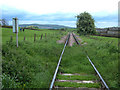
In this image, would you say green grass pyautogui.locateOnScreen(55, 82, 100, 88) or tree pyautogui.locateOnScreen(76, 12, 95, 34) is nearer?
green grass pyautogui.locateOnScreen(55, 82, 100, 88)

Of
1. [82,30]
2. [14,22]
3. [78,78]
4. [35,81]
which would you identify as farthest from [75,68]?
[82,30]

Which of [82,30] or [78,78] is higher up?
[82,30]

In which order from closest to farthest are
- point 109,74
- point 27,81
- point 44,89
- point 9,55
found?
1. point 44,89
2. point 27,81
3. point 109,74
4. point 9,55

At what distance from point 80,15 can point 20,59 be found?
83.3 feet

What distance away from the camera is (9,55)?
24.1 feet

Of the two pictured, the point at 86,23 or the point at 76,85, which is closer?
the point at 76,85

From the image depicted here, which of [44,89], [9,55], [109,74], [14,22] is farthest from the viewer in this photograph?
[14,22]

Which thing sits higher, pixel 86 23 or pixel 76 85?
pixel 86 23

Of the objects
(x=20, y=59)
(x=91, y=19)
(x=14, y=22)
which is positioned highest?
(x=91, y=19)

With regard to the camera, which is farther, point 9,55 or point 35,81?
point 9,55

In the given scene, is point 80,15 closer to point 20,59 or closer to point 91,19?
point 91,19

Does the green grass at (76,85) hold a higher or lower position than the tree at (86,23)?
lower

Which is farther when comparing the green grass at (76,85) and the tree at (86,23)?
the tree at (86,23)

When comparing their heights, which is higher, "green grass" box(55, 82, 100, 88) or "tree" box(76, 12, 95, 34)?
"tree" box(76, 12, 95, 34)
